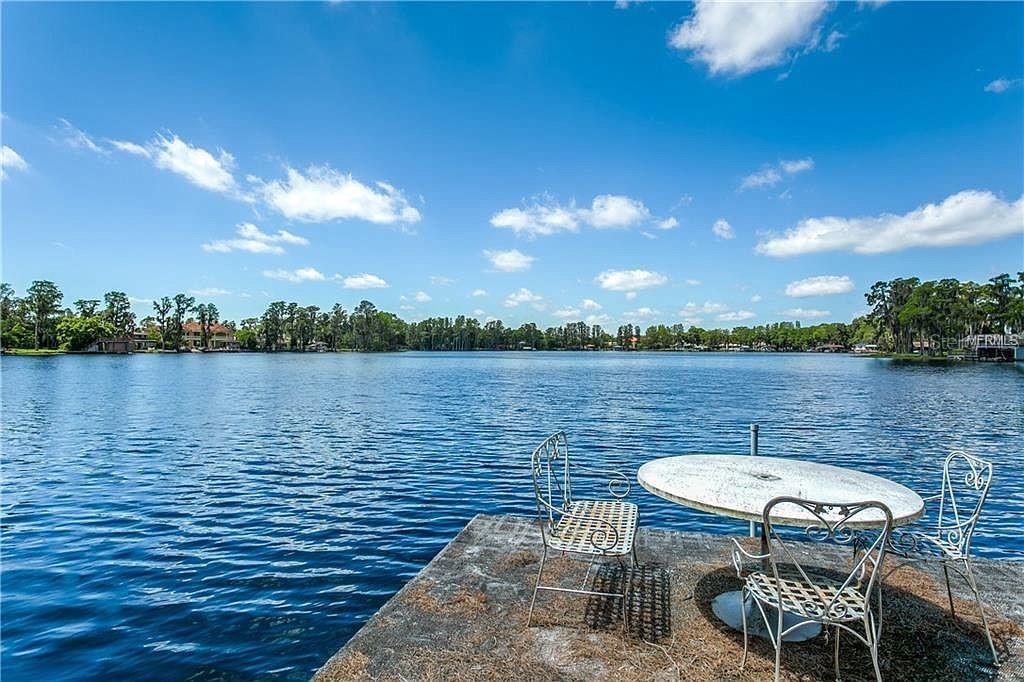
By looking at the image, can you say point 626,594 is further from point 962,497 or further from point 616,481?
point 962,497

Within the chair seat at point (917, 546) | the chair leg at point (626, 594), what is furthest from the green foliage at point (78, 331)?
the chair seat at point (917, 546)

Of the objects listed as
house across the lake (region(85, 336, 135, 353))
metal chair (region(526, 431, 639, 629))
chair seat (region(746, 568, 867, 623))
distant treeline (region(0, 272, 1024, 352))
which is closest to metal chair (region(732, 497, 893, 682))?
chair seat (region(746, 568, 867, 623))

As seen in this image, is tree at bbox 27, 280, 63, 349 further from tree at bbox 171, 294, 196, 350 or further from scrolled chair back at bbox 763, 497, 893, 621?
scrolled chair back at bbox 763, 497, 893, 621

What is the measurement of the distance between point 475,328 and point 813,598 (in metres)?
173

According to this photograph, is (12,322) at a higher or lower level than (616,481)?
higher

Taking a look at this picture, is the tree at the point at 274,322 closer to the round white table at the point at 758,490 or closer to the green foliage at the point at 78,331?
the green foliage at the point at 78,331

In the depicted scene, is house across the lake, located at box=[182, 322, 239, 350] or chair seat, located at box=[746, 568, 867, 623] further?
house across the lake, located at box=[182, 322, 239, 350]

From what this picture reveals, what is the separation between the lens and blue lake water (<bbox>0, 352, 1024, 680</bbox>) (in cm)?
489

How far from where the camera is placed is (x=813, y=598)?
2.83 metres

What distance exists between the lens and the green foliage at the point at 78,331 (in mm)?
93944

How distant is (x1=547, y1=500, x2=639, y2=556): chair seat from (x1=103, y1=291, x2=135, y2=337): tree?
13329cm

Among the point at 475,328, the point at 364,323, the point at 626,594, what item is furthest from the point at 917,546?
the point at 475,328

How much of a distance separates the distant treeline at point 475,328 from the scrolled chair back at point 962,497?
87.7 metres

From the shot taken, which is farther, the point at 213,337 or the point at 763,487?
the point at 213,337
